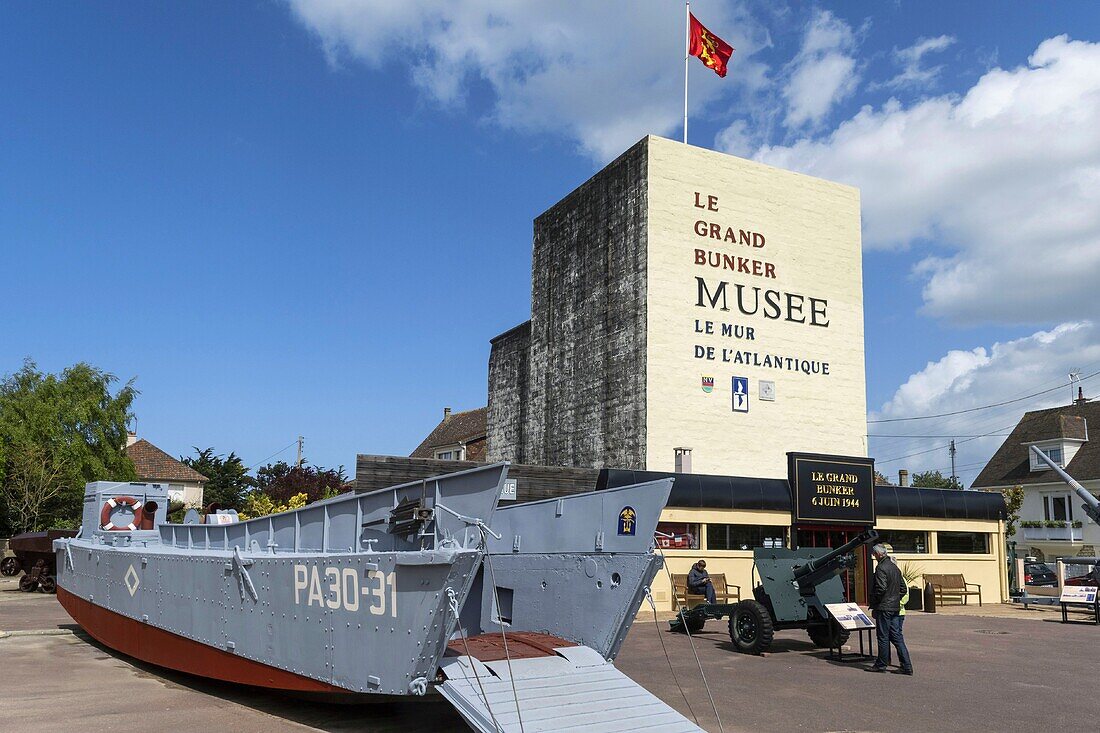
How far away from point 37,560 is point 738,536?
67.8ft

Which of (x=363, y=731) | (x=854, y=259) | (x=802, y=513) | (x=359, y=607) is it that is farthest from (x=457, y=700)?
(x=854, y=259)

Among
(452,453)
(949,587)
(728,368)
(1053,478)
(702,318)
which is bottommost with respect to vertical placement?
(949,587)

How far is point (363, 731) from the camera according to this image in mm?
8227

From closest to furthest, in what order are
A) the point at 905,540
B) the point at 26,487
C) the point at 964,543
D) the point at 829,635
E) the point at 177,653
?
1. the point at 177,653
2. the point at 829,635
3. the point at 905,540
4. the point at 964,543
5. the point at 26,487

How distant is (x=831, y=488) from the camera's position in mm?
25406

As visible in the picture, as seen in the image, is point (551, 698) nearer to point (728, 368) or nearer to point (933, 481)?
point (728, 368)

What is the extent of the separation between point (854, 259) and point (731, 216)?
5.55 m

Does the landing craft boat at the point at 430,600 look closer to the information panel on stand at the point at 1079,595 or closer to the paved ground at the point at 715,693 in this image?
the paved ground at the point at 715,693

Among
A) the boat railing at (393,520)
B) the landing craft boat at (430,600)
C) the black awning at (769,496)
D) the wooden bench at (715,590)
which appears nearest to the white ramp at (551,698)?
the landing craft boat at (430,600)

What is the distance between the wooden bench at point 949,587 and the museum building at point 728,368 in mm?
720

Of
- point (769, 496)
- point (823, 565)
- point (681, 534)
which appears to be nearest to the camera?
point (823, 565)

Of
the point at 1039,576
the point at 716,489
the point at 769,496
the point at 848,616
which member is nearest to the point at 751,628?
the point at 848,616

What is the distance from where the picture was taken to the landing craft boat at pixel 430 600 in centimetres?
706

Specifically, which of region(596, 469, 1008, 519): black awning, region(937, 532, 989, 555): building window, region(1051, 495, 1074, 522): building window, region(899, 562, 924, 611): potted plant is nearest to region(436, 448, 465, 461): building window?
region(596, 469, 1008, 519): black awning
